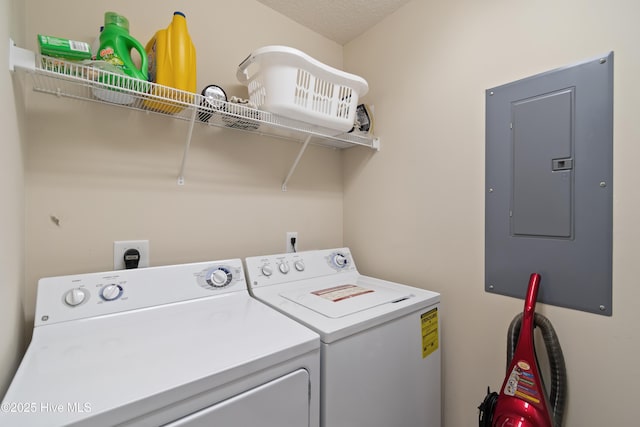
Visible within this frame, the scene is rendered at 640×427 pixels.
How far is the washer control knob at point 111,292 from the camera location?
100cm

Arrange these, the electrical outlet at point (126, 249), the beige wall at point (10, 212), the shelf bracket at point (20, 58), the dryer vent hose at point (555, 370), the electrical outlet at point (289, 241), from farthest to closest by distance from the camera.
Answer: the electrical outlet at point (289, 241), the electrical outlet at point (126, 249), the dryer vent hose at point (555, 370), the shelf bracket at point (20, 58), the beige wall at point (10, 212)

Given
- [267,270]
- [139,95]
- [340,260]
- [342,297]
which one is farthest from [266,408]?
[139,95]

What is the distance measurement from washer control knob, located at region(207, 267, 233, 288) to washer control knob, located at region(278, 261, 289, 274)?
0.25m

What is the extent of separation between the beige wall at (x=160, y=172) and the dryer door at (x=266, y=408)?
822mm

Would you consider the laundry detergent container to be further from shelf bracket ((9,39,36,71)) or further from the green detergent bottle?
shelf bracket ((9,39,36,71))

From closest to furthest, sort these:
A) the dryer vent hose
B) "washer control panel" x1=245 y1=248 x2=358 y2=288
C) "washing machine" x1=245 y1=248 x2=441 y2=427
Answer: "washing machine" x1=245 y1=248 x2=441 y2=427, the dryer vent hose, "washer control panel" x1=245 y1=248 x2=358 y2=288

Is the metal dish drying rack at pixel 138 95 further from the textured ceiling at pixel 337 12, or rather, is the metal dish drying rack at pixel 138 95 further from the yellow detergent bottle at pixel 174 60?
the textured ceiling at pixel 337 12

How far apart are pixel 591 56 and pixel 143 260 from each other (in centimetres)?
195

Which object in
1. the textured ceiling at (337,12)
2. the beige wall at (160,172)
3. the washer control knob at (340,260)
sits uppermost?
the textured ceiling at (337,12)

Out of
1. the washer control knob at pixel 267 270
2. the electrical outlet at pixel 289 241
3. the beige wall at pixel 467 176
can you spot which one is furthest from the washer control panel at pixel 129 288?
the beige wall at pixel 467 176

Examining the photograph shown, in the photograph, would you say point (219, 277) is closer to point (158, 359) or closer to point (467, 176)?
point (158, 359)

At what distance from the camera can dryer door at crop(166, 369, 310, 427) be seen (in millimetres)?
655

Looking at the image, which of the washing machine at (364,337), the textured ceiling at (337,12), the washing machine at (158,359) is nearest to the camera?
the washing machine at (158,359)

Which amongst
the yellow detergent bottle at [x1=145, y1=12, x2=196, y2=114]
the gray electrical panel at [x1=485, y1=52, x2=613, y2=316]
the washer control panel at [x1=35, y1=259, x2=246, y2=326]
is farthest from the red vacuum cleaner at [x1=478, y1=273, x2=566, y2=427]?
the yellow detergent bottle at [x1=145, y1=12, x2=196, y2=114]
